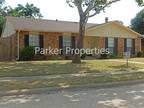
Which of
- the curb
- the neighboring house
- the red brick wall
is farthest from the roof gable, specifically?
the curb

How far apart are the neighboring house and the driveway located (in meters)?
19.0

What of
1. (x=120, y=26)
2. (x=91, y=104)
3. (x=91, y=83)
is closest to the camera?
(x=91, y=104)

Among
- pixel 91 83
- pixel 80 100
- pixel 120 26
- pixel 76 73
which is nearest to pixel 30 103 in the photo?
pixel 80 100

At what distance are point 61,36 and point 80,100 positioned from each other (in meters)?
23.1

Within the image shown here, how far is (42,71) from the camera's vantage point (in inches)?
736

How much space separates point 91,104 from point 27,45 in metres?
22.0

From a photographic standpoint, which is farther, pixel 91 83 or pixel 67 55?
pixel 67 55

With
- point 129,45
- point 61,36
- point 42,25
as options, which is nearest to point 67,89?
point 61,36

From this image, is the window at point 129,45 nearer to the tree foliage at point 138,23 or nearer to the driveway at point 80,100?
the tree foliage at point 138,23

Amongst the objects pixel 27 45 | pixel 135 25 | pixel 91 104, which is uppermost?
pixel 135 25

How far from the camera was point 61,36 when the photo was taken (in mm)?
33438

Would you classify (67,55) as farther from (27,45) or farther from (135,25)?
(135,25)

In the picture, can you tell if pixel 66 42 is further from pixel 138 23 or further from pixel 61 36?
pixel 138 23

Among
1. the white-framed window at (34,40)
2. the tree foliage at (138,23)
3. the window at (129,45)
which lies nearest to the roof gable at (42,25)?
the white-framed window at (34,40)
